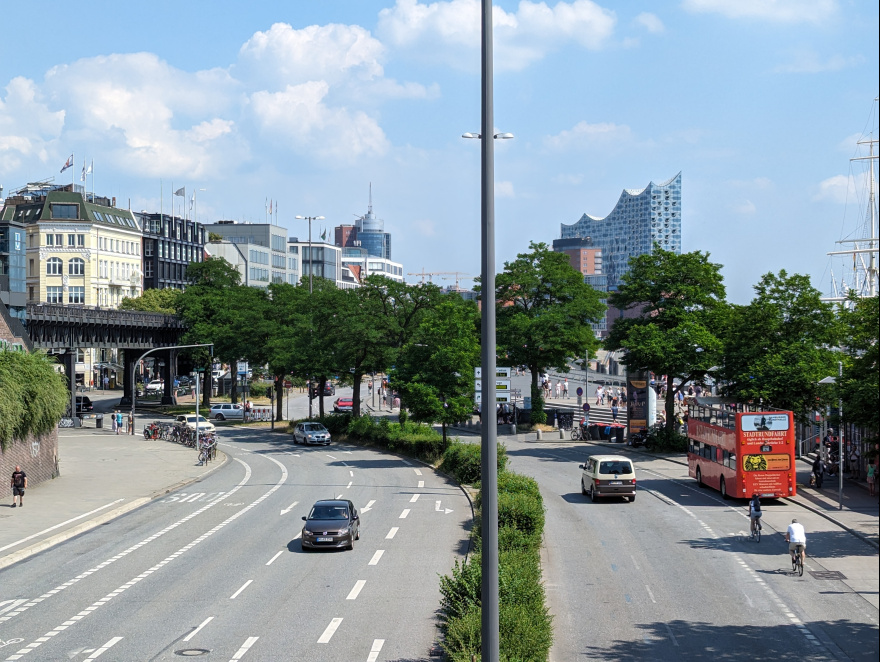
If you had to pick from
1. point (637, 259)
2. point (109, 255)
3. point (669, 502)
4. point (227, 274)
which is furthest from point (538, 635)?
point (109, 255)

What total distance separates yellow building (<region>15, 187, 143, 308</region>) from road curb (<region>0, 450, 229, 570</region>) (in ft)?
350

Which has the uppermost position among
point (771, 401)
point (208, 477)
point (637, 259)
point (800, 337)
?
point (637, 259)

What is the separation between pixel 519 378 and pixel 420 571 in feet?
328

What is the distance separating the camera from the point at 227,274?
117 meters

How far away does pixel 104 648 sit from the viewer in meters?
19.8

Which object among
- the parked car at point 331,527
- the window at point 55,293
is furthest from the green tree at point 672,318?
the window at point 55,293

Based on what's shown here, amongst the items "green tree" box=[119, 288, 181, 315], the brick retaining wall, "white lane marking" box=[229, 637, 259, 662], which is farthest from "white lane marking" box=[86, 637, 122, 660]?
"green tree" box=[119, 288, 181, 315]

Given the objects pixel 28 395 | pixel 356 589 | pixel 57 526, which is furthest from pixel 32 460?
pixel 356 589

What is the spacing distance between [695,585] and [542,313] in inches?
1867

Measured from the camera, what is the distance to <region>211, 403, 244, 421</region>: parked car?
99312 millimetres

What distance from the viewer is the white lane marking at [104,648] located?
1918 centimetres

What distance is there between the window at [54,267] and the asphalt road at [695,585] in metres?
125

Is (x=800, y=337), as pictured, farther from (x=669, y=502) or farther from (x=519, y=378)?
(x=519, y=378)

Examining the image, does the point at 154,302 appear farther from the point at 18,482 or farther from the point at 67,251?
the point at 18,482
